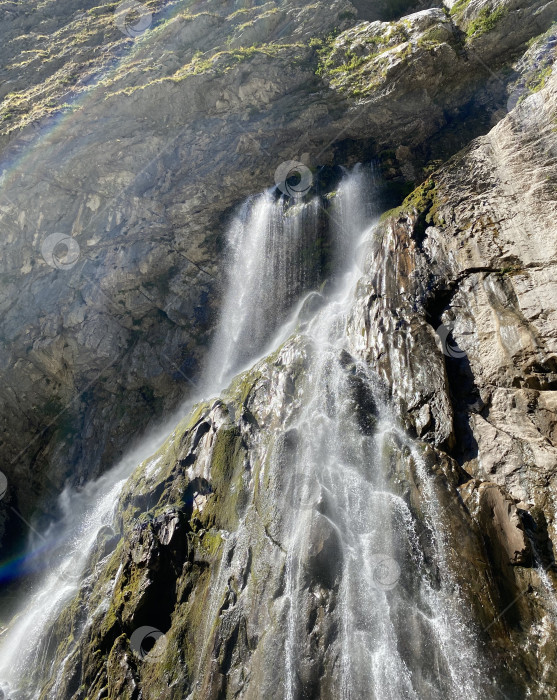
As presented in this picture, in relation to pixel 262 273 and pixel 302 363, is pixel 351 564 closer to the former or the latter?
pixel 302 363

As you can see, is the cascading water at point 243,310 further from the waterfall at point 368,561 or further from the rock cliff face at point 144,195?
the waterfall at point 368,561

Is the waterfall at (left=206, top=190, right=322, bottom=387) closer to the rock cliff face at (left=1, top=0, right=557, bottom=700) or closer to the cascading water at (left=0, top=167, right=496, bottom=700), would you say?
the rock cliff face at (left=1, top=0, right=557, bottom=700)

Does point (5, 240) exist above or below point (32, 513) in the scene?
above

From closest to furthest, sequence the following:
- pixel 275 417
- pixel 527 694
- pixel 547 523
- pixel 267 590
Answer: pixel 527 694 → pixel 547 523 → pixel 267 590 → pixel 275 417

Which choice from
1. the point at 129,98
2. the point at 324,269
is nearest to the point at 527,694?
the point at 324,269

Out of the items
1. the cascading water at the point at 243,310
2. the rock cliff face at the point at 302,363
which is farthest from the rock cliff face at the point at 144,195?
the cascading water at the point at 243,310

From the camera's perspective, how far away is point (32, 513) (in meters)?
21.5

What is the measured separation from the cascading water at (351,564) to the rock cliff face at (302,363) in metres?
0.05

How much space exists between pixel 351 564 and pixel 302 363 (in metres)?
5.74

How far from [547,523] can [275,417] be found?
21.2ft

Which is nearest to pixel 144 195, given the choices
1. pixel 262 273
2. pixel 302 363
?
pixel 262 273

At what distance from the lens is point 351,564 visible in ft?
26.4

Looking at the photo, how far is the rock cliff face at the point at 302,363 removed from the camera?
7.66 metres

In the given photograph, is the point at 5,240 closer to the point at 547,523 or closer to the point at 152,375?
the point at 152,375
